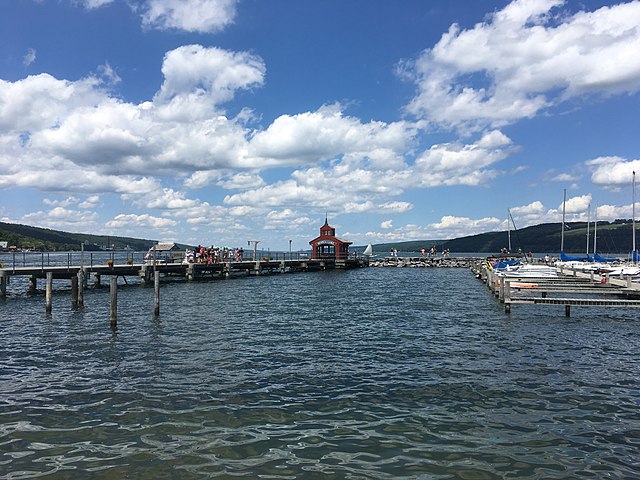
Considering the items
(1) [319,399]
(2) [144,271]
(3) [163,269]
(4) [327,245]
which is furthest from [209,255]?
(1) [319,399]

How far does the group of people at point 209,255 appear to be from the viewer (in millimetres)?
64794

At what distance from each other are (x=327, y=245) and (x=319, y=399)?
7930 centimetres

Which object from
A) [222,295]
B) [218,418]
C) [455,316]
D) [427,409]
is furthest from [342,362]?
[222,295]

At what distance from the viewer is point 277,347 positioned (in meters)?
21.8

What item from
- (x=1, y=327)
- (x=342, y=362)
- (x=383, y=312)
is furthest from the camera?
(x=383, y=312)

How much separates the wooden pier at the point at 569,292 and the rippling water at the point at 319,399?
1.93 m

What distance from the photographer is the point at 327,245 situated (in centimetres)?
9350

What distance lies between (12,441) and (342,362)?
11.2 m

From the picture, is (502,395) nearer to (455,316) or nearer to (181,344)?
(181,344)

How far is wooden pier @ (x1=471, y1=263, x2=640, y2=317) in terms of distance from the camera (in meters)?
29.8

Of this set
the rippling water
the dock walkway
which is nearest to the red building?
the dock walkway

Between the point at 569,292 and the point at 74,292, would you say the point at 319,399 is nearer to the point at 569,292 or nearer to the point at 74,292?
the point at 74,292

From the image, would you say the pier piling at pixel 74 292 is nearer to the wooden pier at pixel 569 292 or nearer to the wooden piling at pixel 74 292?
the wooden piling at pixel 74 292

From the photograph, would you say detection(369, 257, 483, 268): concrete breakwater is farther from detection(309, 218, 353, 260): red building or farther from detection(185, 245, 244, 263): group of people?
detection(185, 245, 244, 263): group of people
